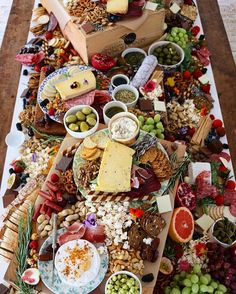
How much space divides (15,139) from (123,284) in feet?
5.05

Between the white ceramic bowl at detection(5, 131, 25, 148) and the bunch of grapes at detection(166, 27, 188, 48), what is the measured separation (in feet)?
5.35

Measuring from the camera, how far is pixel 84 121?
2.89 metres

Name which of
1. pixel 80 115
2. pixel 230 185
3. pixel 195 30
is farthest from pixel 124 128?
pixel 195 30

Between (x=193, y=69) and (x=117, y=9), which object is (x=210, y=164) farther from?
(x=117, y=9)

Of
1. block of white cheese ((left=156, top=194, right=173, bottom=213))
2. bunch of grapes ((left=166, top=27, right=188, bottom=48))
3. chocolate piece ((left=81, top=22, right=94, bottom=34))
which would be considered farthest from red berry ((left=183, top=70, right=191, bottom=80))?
block of white cheese ((left=156, top=194, right=173, bottom=213))

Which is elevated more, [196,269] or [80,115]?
[80,115]

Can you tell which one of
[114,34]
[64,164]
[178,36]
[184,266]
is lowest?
[184,266]

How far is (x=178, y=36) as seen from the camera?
3.68m

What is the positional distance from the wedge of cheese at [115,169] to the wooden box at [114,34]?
1.09m

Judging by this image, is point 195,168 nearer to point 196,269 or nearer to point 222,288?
point 196,269

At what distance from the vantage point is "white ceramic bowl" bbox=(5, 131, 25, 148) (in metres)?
3.16

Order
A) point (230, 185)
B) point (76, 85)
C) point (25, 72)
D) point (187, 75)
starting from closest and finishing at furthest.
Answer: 1. point (230, 185)
2. point (76, 85)
3. point (187, 75)
4. point (25, 72)

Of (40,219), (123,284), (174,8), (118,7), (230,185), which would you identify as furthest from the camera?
(174,8)

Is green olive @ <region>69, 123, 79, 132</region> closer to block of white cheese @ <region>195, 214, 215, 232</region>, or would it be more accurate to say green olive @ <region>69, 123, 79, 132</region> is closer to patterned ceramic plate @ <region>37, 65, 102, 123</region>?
patterned ceramic plate @ <region>37, 65, 102, 123</region>
